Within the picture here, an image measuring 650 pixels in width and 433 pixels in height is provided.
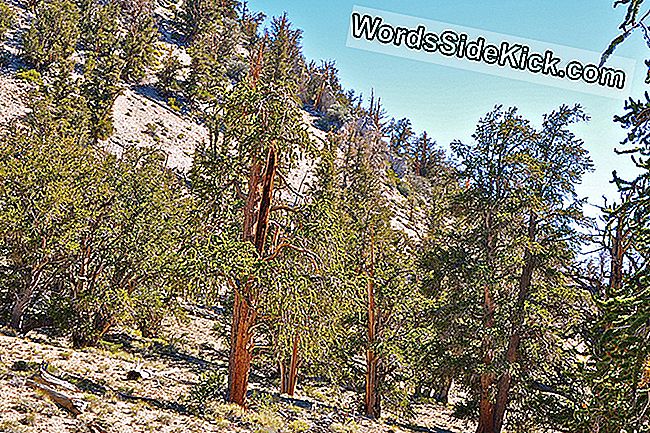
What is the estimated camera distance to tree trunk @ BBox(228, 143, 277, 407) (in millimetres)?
10156

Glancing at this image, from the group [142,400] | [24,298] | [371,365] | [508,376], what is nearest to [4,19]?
[24,298]

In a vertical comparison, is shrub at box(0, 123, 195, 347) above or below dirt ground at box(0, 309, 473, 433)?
above

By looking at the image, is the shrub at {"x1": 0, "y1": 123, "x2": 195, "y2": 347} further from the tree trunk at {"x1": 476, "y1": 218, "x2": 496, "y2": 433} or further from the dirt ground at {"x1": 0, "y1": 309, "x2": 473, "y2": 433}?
the tree trunk at {"x1": 476, "y1": 218, "x2": 496, "y2": 433}

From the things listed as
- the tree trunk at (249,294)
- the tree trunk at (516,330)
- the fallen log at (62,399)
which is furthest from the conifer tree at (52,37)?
the tree trunk at (516,330)

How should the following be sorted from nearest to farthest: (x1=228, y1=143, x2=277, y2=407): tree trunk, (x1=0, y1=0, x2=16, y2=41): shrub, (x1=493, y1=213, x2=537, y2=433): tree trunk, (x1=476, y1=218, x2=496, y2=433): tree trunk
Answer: (x1=228, y1=143, x2=277, y2=407): tree trunk < (x1=493, y1=213, x2=537, y2=433): tree trunk < (x1=476, y1=218, x2=496, y2=433): tree trunk < (x1=0, y1=0, x2=16, y2=41): shrub

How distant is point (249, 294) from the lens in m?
10.0

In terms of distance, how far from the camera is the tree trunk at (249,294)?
33.3 ft

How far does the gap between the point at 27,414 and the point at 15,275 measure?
38.9ft

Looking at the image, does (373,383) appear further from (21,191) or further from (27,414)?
(21,191)

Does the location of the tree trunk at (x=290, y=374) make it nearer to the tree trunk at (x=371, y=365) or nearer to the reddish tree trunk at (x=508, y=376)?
the tree trunk at (x=371, y=365)

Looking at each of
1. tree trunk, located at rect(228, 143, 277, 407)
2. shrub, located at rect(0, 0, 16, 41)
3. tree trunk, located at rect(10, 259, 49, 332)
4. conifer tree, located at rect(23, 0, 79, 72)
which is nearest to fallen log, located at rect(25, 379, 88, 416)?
tree trunk, located at rect(228, 143, 277, 407)

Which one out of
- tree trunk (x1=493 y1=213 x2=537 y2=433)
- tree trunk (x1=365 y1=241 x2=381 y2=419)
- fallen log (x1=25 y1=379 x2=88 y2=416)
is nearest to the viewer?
fallen log (x1=25 y1=379 x2=88 y2=416)

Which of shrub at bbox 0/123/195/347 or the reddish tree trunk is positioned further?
shrub at bbox 0/123/195/347

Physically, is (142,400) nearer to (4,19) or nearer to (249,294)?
(249,294)
